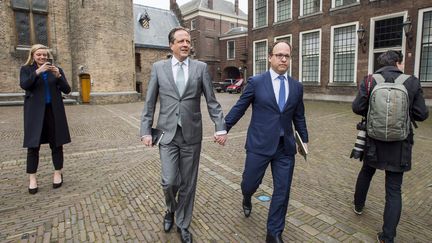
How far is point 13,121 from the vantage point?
11461mm

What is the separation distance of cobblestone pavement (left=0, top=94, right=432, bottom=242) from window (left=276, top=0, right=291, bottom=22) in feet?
55.7

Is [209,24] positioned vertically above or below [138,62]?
above

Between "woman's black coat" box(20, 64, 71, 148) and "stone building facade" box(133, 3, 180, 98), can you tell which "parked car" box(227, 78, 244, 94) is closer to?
"stone building facade" box(133, 3, 180, 98)

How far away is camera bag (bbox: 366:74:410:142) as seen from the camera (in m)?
2.68

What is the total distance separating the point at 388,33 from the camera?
1611cm

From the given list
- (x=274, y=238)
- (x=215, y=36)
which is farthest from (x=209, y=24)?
(x=274, y=238)

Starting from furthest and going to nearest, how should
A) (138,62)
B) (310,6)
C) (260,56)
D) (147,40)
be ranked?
1. (147,40)
2. (138,62)
3. (260,56)
4. (310,6)

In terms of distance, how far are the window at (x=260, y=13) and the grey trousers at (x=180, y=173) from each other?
22.6 meters

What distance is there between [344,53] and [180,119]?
1782 cm

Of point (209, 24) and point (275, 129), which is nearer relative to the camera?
point (275, 129)

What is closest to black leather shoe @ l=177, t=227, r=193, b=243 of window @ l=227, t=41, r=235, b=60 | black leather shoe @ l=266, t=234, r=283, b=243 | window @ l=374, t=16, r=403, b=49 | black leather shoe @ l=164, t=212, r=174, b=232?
black leather shoe @ l=164, t=212, r=174, b=232

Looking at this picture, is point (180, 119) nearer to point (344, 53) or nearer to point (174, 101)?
point (174, 101)

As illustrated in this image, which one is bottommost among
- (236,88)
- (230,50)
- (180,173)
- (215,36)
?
(180,173)

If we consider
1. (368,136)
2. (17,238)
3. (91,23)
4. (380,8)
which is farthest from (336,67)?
(17,238)
